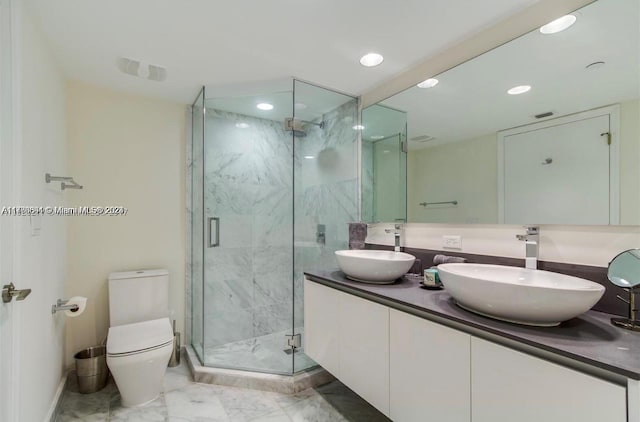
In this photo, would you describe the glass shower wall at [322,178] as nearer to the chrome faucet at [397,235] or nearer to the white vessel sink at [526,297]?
the chrome faucet at [397,235]

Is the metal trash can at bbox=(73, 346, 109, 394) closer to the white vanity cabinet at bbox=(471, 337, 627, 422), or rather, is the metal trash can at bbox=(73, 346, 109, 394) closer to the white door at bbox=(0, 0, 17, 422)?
the white door at bbox=(0, 0, 17, 422)

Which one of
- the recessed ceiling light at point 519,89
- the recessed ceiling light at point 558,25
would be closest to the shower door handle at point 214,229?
the recessed ceiling light at point 519,89

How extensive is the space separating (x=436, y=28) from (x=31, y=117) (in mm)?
2113

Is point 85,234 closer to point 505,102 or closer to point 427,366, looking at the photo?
point 427,366

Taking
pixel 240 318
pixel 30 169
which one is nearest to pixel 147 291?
pixel 240 318

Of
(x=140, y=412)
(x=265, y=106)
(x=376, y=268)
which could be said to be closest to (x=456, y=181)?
(x=376, y=268)

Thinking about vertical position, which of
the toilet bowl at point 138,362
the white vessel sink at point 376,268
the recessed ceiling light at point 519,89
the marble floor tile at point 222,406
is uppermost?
the recessed ceiling light at point 519,89

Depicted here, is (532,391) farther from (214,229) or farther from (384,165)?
(214,229)

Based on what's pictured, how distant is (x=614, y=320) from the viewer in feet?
3.59

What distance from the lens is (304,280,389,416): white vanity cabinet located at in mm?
1489

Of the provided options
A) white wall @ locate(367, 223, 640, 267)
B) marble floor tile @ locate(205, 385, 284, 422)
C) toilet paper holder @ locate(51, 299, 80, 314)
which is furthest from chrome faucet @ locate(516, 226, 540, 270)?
toilet paper holder @ locate(51, 299, 80, 314)

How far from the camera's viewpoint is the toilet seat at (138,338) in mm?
1807

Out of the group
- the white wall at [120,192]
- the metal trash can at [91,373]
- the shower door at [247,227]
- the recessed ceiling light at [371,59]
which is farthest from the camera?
the shower door at [247,227]

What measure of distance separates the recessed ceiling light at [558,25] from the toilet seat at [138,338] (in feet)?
8.93
